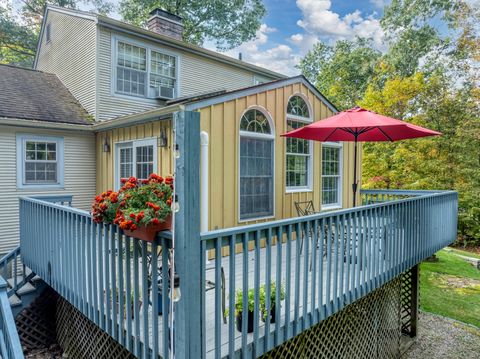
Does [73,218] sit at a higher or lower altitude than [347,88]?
lower

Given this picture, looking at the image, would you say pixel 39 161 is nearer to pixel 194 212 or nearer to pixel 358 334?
pixel 194 212

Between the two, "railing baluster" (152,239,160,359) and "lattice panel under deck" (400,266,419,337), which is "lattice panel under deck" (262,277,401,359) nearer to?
"lattice panel under deck" (400,266,419,337)

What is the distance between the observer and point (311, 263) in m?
3.40

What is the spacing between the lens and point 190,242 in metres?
2.08

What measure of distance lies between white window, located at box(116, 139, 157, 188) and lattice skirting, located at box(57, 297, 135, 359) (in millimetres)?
2722

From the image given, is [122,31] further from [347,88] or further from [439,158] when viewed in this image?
[347,88]

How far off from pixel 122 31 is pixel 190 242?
8.48 m

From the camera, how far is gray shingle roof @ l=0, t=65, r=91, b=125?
7.48 meters

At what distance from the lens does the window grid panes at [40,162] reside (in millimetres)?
7539

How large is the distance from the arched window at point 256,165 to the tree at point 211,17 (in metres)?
15.7

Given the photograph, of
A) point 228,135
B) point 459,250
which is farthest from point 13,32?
point 459,250

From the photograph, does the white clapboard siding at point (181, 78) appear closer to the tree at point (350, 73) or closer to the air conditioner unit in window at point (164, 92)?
the air conditioner unit in window at point (164, 92)

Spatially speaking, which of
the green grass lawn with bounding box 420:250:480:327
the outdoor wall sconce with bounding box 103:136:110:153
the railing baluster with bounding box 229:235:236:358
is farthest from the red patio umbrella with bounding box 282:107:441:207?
the green grass lawn with bounding box 420:250:480:327

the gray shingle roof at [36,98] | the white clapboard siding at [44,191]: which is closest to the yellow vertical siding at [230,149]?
the white clapboard siding at [44,191]
